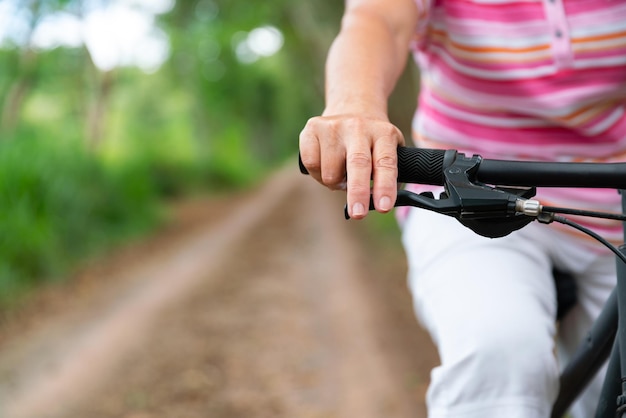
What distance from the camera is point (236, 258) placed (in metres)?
9.91

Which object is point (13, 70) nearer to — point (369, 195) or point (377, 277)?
point (377, 277)

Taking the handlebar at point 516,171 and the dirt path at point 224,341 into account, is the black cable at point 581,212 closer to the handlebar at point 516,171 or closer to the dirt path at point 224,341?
the handlebar at point 516,171

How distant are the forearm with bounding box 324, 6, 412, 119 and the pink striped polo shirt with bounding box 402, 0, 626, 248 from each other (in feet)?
0.50

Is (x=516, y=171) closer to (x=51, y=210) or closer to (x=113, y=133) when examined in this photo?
(x=51, y=210)

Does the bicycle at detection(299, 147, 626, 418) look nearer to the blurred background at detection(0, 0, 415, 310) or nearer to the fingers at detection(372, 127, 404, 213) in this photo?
the fingers at detection(372, 127, 404, 213)

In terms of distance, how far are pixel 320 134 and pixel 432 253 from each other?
1.65 ft

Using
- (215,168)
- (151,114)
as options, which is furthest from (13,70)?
(151,114)

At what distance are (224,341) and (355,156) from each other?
531 centimetres

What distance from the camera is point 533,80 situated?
1.61 m

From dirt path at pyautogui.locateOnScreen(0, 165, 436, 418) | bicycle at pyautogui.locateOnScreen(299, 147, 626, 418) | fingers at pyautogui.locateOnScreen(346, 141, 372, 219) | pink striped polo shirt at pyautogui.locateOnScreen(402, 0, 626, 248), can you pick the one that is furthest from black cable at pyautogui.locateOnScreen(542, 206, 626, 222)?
dirt path at pyautogui.locateOnScreen(0, 165, 436, 418)

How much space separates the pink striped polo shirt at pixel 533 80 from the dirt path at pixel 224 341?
3.04m

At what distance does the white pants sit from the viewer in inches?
49.8

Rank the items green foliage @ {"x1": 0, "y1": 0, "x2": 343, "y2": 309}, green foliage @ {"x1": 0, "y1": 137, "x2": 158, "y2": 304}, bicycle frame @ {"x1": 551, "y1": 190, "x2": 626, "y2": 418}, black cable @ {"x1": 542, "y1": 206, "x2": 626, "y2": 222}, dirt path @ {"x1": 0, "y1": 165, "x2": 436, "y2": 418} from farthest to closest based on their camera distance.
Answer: green foliage @ {"x1": 0, "y1": 0, "x2": 343, "y2": 309}
green foliage @ {"x1": 0, "y1": 137, "x2": 158, "y2": 304}
dirt path @ {"x1": 0, "y1": 165, "x2": 436, "y2": 418}
bicycle frame @ {"x1": 551, "y1": 190, "x2": 626, "y2": 418}
black cable @ {"x1": 542, "y1": 206, "x2": 626, "y2": 222}

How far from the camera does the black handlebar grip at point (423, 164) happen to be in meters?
1.08
